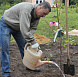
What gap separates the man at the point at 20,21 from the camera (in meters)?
2.54

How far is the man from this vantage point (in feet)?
8.34

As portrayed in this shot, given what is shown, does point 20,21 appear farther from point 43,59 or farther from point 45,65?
point 43,59

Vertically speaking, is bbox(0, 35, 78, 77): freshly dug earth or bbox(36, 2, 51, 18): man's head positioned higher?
bbox(36, 2, 51, 18): man's head

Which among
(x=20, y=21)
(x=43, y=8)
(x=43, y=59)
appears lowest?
(x=43, y=59)

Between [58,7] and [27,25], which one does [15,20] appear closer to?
[27,25]

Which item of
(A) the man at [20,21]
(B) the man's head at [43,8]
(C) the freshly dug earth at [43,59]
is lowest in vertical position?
(C) the freshly dug earth at [43,59]

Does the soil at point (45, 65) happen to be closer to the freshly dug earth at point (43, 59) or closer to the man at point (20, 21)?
the freshly dug earth at point (43, 59)

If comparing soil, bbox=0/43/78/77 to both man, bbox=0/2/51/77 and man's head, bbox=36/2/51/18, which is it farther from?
man's head, bbox=36/2/51/18

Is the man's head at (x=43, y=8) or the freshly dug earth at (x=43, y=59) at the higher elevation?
the man's head at (x=43, y=8)

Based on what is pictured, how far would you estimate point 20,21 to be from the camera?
2.58 meters

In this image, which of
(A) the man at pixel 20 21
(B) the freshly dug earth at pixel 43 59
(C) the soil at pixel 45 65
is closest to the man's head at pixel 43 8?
(A) the man at pixel 20 21

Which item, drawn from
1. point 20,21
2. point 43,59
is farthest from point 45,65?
point 20,21

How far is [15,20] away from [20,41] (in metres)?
0.63

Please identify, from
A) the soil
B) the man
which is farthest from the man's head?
the soil
